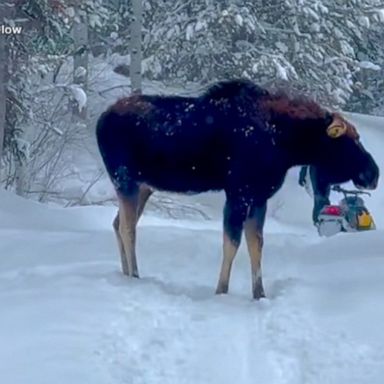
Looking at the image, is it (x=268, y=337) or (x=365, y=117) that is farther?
(x=365, y=117)

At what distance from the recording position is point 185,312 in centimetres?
590

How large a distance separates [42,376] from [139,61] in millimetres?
12875

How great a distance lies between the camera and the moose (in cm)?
628

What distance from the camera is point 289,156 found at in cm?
635

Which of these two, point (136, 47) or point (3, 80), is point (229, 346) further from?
point (136, 47)

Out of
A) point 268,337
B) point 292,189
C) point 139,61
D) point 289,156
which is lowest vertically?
point 292,189

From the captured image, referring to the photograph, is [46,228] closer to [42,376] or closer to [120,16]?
[42,376]

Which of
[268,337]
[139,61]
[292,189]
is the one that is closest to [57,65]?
[139,61]

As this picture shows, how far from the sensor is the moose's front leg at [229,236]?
250 inches

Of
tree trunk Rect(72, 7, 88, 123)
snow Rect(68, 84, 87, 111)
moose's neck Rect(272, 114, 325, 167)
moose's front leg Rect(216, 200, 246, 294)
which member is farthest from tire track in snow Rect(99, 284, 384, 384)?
tree trunk Rect(72, 7, 88, 123)

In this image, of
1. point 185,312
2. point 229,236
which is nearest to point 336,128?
point 229,236

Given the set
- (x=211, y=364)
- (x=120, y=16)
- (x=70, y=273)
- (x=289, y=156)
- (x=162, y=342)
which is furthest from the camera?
(x=120, y=16)

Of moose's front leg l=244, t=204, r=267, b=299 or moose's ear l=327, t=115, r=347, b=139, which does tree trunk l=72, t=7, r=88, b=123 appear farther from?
moose's ear l=327, t=115, r=347, b=139

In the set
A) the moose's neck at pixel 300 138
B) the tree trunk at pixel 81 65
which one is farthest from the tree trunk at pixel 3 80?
the moose's neck at pixel 300 138
